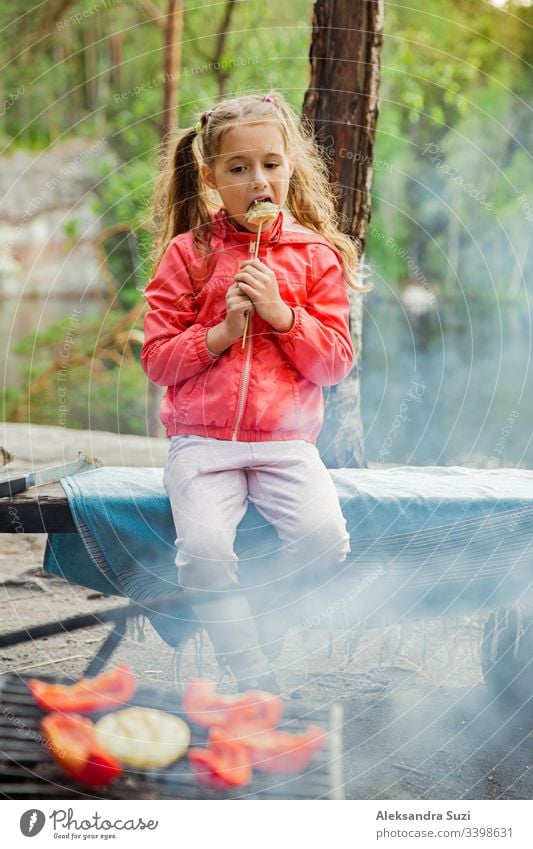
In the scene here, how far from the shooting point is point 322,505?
1.86 meters

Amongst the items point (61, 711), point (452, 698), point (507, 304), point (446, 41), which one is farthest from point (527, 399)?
point (61, 711)

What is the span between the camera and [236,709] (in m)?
1.89

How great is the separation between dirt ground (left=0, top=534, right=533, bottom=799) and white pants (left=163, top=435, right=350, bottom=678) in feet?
1.19

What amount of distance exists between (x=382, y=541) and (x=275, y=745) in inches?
18.8

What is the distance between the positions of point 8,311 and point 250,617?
12.1 metres

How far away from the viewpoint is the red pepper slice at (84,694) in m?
1.87

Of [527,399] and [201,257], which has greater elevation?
[527,399]

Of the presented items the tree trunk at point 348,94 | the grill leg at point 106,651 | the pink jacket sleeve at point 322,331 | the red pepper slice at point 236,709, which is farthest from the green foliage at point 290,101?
the red pepper slice at point 236,709

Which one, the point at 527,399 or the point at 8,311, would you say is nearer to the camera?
the point at 527,399

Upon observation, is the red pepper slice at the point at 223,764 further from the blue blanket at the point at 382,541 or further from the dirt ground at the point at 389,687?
the blue blanket at the point at 382,541

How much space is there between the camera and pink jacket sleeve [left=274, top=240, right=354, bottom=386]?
188 centimetres

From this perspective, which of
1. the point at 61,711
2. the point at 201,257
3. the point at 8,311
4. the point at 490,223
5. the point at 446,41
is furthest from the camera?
the point at 490,223

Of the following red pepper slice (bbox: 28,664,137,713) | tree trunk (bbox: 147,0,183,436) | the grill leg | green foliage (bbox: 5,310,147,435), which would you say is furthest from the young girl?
green foliage (bbox: 5,310,147,435)
